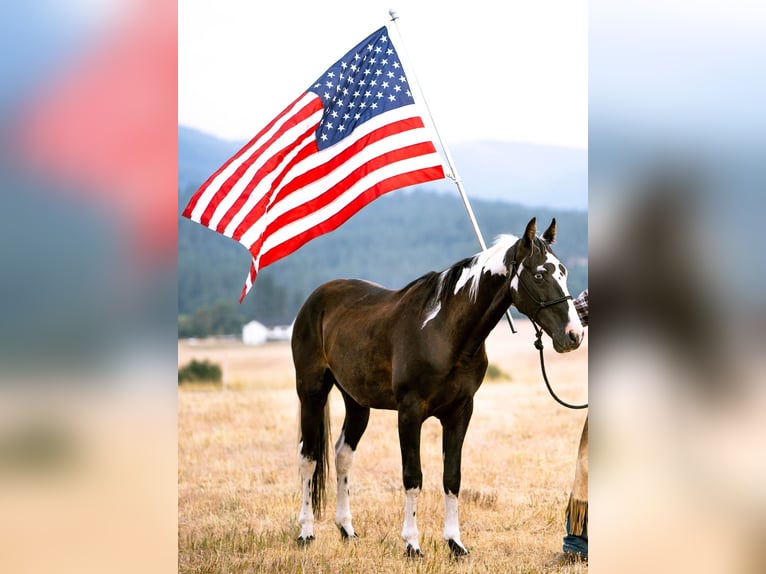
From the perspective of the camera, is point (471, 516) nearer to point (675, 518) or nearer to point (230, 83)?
point (675, 518)

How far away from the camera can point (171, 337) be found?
170cm

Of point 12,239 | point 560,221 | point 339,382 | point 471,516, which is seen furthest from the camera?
point 560,221

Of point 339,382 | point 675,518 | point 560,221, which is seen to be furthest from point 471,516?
point 560,221

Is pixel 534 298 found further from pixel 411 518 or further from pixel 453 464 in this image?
pixel 411 518

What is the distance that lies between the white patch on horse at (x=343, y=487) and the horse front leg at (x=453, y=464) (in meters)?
0.91

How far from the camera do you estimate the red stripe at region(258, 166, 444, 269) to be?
563cm

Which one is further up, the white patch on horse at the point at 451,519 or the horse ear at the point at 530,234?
the horse ear at the point at 530,234

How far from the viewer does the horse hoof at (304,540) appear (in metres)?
5.99

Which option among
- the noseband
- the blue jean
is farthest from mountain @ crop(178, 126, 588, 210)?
the noseband

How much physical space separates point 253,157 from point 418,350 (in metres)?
1.86

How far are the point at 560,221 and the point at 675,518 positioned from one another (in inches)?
2584

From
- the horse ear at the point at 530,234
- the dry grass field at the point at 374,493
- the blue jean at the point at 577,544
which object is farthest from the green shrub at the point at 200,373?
the horse ear at the point at 530,234

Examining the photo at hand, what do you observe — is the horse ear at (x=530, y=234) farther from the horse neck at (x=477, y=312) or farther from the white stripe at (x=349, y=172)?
the white stripe at (x=349, y=172)

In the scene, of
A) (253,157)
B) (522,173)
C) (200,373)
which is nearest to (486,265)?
(253,157)
